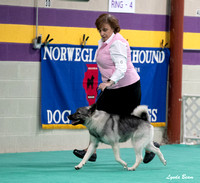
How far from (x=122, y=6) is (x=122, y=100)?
2.44 m

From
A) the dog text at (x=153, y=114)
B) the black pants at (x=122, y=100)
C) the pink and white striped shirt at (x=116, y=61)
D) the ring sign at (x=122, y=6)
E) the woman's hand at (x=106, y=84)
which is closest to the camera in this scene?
the woman's hand at (x=106, y=84)

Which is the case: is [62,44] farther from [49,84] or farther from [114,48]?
[114,48]

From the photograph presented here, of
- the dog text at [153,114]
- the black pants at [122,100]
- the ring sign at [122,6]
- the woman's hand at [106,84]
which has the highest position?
the ring sign at [122,6]

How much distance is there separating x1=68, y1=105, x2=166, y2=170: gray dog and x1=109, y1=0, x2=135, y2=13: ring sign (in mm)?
2506

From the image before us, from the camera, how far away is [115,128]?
207 inches

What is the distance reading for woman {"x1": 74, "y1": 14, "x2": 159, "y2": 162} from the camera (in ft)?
17.0

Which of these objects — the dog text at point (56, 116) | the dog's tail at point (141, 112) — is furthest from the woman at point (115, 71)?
the dog text at point (56, 116)

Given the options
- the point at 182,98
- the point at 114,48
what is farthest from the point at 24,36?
the point at 182,98

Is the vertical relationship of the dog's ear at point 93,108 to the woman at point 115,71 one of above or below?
below

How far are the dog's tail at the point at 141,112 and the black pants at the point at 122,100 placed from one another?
0.34 ft

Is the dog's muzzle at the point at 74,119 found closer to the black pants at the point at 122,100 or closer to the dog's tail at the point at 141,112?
the black pants at the point at 122,100

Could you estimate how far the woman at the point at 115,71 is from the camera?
517 cm

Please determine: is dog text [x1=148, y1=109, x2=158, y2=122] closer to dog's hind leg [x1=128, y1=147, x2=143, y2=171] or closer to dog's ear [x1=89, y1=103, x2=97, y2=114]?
dog's hind leg [x1=128, y1=147, x2=143, y2=171]

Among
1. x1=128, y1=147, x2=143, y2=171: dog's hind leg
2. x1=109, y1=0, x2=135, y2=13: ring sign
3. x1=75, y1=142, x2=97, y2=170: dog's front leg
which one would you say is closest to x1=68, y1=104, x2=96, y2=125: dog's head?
x1=75, y1=142, x2=97, y2=170: dog's front leg
